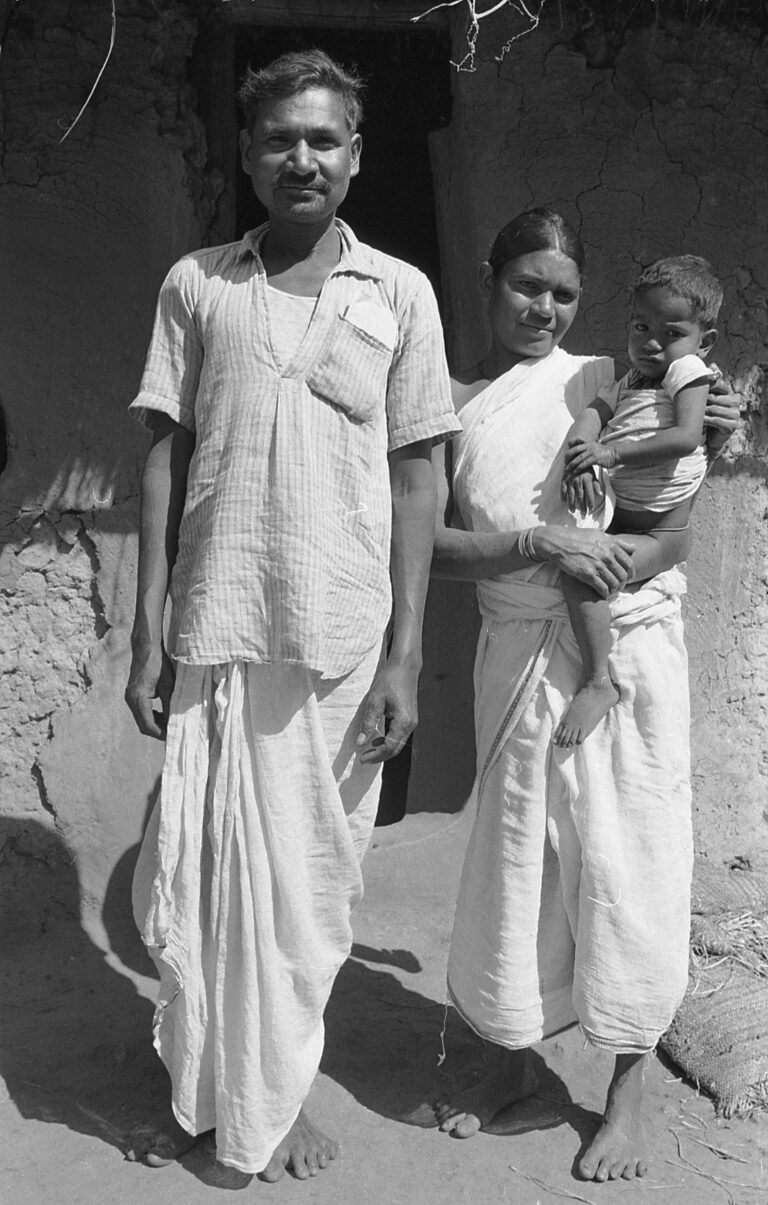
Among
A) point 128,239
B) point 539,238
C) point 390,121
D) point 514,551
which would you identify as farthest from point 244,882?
point 390,121

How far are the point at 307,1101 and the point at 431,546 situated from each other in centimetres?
130

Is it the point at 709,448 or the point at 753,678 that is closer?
the point at 709,448

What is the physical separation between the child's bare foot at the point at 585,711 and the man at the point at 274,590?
341 millimetres

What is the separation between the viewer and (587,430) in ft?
8.85

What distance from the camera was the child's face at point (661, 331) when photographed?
2.70m

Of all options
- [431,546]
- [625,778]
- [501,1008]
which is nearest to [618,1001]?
[501,1008]

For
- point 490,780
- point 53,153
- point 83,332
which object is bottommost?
point 490,780

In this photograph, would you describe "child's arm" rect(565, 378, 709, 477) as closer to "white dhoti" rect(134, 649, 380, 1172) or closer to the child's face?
the child's face

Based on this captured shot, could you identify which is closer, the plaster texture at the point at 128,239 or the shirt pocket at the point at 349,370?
the shirt pocket at the point at 349,370

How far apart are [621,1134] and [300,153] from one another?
2.12 metres

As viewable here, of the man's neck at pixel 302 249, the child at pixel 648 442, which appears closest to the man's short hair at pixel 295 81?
the man's neck at pixel 302 249

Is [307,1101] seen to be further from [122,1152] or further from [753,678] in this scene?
[753,678]

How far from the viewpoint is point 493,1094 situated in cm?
288

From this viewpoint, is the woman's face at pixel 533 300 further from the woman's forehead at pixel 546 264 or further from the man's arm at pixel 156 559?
the man's arm at pixel 156 559
